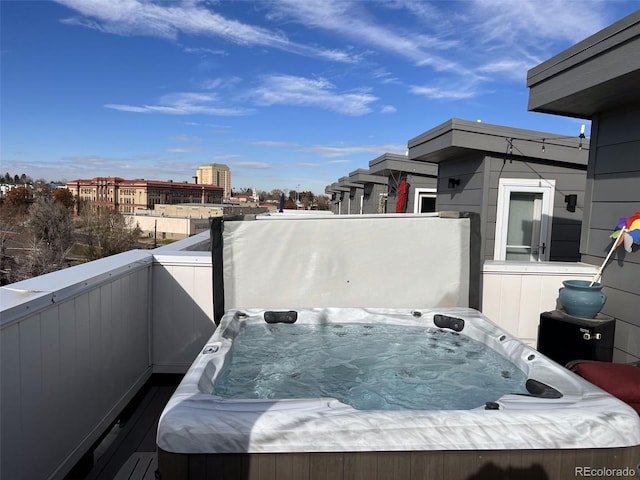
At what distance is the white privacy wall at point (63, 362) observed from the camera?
144 centimetres

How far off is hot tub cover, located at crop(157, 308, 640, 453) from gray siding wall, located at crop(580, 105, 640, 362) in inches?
61.4

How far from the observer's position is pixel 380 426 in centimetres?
144

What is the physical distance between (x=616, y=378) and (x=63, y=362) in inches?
99.5

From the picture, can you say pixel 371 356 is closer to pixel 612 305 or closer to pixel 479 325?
pixel 479 325

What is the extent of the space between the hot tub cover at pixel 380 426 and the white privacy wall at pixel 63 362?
502 mm

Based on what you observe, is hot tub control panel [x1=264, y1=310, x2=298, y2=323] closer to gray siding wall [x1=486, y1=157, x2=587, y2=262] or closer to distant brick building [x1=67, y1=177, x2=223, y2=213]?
gray siding wall [x1=486, y1=157, x2=587, y2=262]

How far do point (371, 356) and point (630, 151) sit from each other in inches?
93.3

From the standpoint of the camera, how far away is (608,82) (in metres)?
2.71

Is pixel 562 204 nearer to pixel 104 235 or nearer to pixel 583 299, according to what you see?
pixel 583 299

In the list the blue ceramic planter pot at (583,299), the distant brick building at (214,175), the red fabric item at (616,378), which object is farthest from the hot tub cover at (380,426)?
the distant brick building at (214,175)

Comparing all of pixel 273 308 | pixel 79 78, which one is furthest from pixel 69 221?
pixel 273 308

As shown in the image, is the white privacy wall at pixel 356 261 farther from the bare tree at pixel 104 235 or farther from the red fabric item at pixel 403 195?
the bare tree at pixel 104 235

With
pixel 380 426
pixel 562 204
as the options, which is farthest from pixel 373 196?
pixel 380 426

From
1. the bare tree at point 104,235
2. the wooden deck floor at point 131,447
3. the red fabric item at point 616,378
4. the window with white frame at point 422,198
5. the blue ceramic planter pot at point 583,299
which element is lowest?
the bare tree at point 104,235
